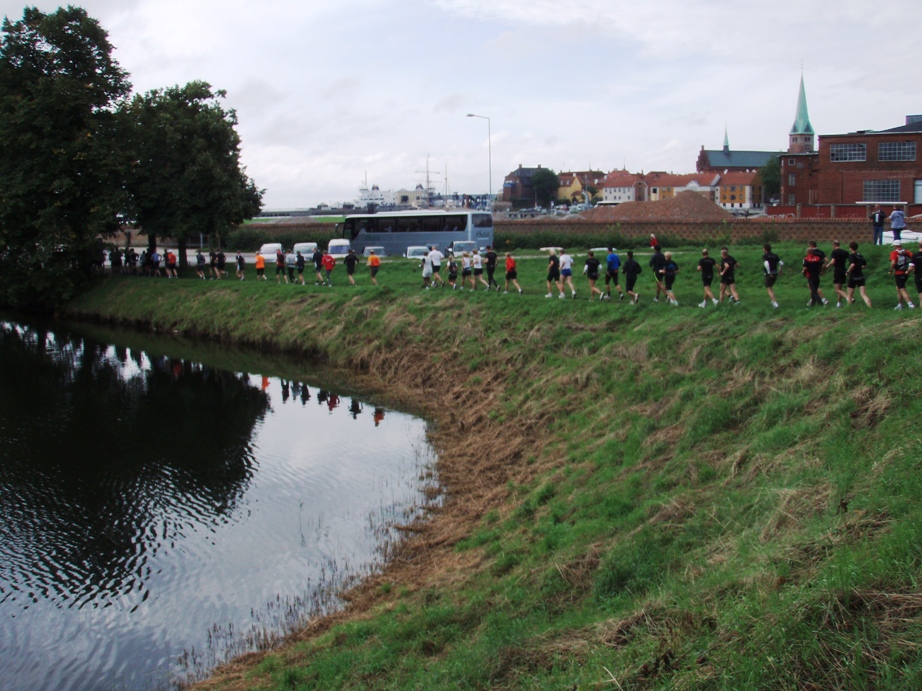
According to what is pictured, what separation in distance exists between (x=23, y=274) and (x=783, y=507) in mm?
42299

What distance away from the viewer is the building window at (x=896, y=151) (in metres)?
61.4

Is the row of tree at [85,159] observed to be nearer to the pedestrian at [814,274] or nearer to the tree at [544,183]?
the pedestrian at [814,274]

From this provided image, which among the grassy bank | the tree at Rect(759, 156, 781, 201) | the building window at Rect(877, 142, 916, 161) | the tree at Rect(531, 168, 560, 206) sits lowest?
the grassy bank

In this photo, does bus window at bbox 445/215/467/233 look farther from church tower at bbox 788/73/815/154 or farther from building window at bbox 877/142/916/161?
church tower at bbox 788/73/815/154

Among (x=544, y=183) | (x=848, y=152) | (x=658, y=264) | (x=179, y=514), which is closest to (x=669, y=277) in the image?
(x=658, y=264)

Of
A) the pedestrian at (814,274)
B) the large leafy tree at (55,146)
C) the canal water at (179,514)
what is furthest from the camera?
the large leafy tree at (55,146)

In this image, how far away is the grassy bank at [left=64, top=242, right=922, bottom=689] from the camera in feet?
21.4

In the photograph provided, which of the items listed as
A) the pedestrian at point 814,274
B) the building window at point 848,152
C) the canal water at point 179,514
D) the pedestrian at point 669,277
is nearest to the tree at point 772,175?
the building window at point 848,152

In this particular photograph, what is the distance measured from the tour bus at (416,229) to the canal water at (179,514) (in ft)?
80.7

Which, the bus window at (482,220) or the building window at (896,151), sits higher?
the building window at (896,151)

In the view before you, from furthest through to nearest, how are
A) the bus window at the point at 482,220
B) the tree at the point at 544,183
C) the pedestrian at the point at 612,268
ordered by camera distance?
the tree at the point at 544,183 < the bus window at the point at 482,220 < the pedestrian at the point at 612,268

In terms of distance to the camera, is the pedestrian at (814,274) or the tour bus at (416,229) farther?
the tour bus at (416,229)

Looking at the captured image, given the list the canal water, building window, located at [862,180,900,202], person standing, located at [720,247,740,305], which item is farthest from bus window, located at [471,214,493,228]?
building window, located at [862,180,900,202]

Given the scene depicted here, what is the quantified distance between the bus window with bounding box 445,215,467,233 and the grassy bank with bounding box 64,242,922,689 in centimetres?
2661
